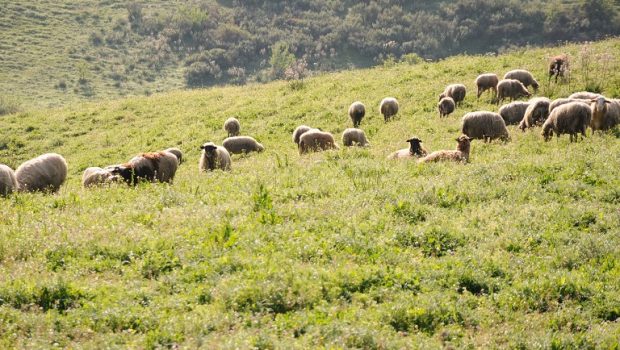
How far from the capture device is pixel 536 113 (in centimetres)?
2164

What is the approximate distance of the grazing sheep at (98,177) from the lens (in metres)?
16.6

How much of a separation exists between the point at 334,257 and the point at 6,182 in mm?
11117

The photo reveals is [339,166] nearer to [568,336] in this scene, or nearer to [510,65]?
[568,336]

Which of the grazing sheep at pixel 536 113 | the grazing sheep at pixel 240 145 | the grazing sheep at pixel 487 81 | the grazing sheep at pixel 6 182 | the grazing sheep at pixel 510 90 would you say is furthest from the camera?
the grazing sheep at pixel 487 81

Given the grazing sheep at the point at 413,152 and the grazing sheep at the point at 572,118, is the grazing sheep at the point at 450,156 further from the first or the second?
the grazing sheep at the point at 572,118

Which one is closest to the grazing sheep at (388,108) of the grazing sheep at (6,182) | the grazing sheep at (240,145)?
the grazing sheep at (240,145)

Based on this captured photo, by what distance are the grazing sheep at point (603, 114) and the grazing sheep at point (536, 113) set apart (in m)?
1.93

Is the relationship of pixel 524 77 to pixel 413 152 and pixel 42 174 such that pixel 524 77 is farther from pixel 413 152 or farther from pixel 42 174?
pixel 42 174

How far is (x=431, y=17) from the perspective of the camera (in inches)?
4402

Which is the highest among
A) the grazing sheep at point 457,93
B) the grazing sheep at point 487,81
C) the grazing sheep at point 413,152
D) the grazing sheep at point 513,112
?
the grazing sheep at point 487,81

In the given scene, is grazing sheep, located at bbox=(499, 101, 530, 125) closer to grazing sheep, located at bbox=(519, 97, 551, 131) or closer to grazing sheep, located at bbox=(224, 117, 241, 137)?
grazing sheep, located at bbox=(519, 97, 551, 131)

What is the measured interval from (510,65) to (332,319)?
26.2m

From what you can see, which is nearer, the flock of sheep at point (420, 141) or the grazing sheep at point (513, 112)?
the flock of sheep at point (420, 141)

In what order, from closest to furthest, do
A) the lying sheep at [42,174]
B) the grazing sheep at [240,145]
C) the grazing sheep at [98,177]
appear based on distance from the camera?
the grazing sheep at [98,177], the lying sheep at [42,174], the grazing sheep at [240,145]
